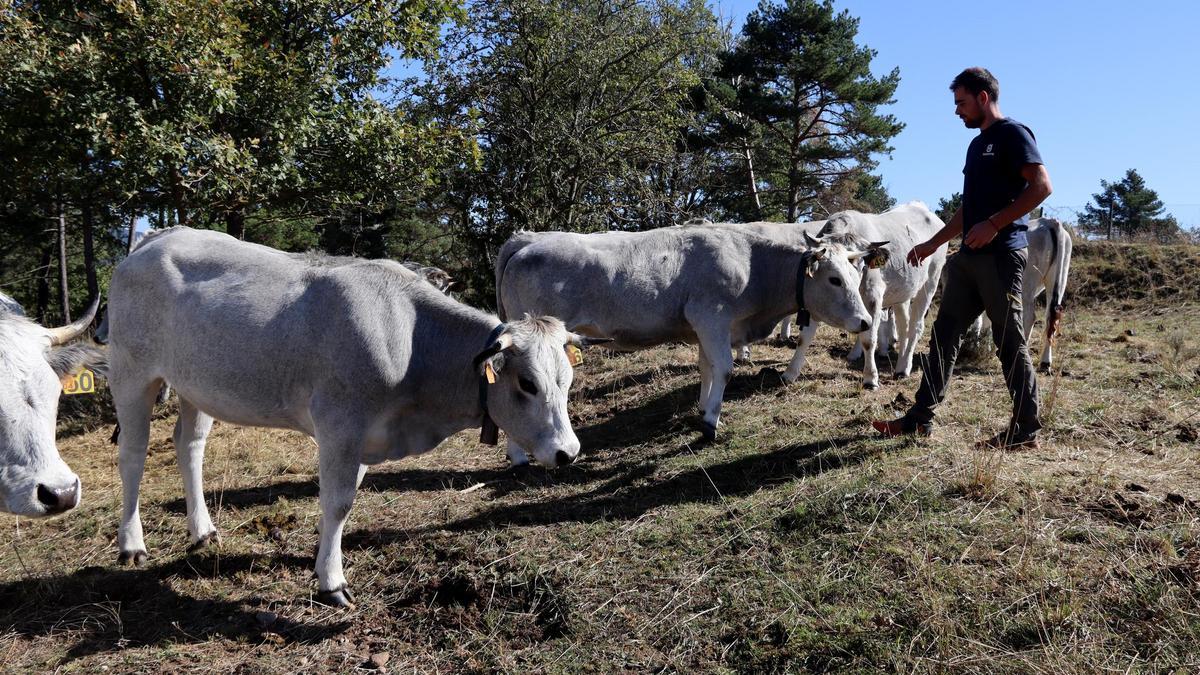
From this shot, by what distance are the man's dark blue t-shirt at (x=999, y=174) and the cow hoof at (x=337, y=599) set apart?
17.0 ft

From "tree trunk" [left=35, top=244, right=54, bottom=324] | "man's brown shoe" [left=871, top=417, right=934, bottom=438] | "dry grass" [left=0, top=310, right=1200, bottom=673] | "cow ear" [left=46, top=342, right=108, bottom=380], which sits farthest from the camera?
"tree trunk" [left=35, top=244, right=54, bottom=324]

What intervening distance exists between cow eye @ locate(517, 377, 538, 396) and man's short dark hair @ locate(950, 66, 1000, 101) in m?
4.07

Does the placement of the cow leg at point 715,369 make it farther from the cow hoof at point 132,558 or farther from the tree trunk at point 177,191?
the tree trunk at point 177,191

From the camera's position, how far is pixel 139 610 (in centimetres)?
473

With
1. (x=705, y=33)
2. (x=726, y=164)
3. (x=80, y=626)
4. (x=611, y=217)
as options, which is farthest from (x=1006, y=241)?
(x=726, y=164)

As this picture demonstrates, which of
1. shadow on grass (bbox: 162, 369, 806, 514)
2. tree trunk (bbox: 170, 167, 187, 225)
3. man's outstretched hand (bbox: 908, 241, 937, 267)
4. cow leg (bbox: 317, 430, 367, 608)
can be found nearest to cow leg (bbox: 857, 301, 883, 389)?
shadow on grass (bbox: 162, 369, 806, 514)

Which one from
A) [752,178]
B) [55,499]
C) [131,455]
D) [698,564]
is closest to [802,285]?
[698,564]

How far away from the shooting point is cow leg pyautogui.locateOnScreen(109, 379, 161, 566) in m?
5.42

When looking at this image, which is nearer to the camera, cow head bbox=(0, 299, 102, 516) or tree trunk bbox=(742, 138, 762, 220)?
cow head bbox=(0, 299, 102, 516)

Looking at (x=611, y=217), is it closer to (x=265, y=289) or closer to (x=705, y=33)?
(x=705, y=33)

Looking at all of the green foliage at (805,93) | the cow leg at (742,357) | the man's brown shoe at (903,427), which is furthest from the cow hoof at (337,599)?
the green foliage at (805,93)

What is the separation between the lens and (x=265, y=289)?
16.6ft

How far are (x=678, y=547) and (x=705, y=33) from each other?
62.2 feet

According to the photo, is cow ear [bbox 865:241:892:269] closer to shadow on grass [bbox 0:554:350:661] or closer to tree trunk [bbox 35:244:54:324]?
shadow on grass [bbox 0:554:350:661]
